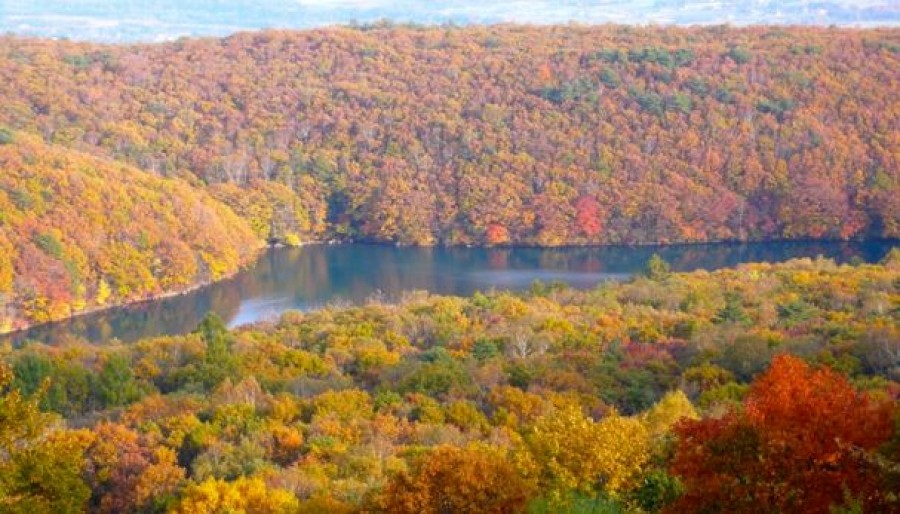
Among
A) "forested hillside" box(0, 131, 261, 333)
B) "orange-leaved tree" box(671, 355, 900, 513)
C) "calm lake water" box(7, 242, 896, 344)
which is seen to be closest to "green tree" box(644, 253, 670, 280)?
"calm lake water" box(7, 242, 896, 344)

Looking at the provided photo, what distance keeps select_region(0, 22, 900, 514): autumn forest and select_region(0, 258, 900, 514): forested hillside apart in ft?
0.29

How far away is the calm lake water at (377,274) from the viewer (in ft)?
234

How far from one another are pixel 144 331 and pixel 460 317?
22800 mm

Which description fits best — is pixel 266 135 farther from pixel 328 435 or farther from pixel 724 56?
pixel 328 435

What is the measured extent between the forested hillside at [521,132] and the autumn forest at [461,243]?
13.8 inches

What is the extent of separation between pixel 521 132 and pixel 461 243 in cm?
1827

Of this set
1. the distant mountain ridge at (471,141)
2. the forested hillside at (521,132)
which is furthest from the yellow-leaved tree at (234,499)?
the forested hillside at (521,132)

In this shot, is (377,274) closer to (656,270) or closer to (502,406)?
(656,270)

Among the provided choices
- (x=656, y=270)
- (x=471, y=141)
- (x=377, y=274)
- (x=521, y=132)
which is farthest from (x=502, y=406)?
(x=521, y=132)

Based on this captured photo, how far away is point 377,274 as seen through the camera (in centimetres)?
8475

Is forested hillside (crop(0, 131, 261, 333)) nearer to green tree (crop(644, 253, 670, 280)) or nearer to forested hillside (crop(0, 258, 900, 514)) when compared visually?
forested hillside (crop(0, 258, 900, 514))

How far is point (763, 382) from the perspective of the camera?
1645 cm

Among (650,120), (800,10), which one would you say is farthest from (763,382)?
(800,10)

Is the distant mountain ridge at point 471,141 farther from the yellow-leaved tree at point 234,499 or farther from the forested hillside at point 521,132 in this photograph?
the yellow-leaved tree at point 234,499
